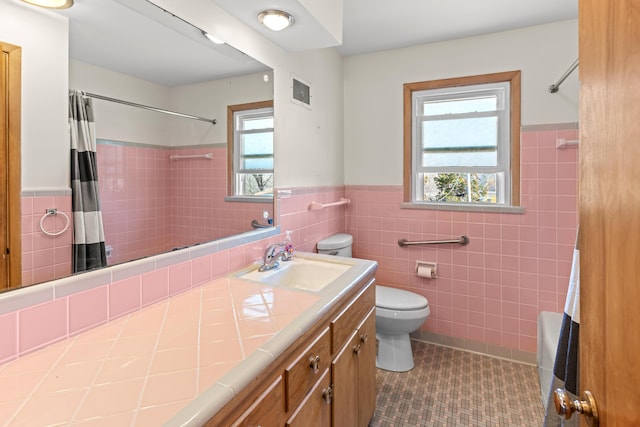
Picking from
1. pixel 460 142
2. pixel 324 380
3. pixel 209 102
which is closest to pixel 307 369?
pixel 324 380

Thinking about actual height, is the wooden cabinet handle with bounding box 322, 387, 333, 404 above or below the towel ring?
below

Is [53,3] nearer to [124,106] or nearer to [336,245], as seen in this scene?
[124,106]

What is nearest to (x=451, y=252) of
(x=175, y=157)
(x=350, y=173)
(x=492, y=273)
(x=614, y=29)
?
(x=492, y=273)

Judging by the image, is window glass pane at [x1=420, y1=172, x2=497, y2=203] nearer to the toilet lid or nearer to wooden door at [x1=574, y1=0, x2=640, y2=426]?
the toilet lid

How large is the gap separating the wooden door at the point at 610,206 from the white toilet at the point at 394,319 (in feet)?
5.11

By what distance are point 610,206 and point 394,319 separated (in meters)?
1.80

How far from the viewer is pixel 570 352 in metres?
0.84

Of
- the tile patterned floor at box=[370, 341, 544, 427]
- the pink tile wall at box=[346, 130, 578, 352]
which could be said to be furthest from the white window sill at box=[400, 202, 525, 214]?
the tile patterned floor at box=[370, 341, 544, 427]

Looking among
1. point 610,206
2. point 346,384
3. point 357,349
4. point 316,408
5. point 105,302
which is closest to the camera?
point 610,206

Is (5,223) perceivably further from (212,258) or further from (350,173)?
(350,173)

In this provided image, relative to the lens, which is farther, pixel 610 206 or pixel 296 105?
pixel 296 105

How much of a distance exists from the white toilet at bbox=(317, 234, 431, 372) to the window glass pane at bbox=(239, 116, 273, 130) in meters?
0.97

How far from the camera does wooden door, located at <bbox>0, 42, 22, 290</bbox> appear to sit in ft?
2.74

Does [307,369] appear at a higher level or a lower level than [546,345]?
higher
